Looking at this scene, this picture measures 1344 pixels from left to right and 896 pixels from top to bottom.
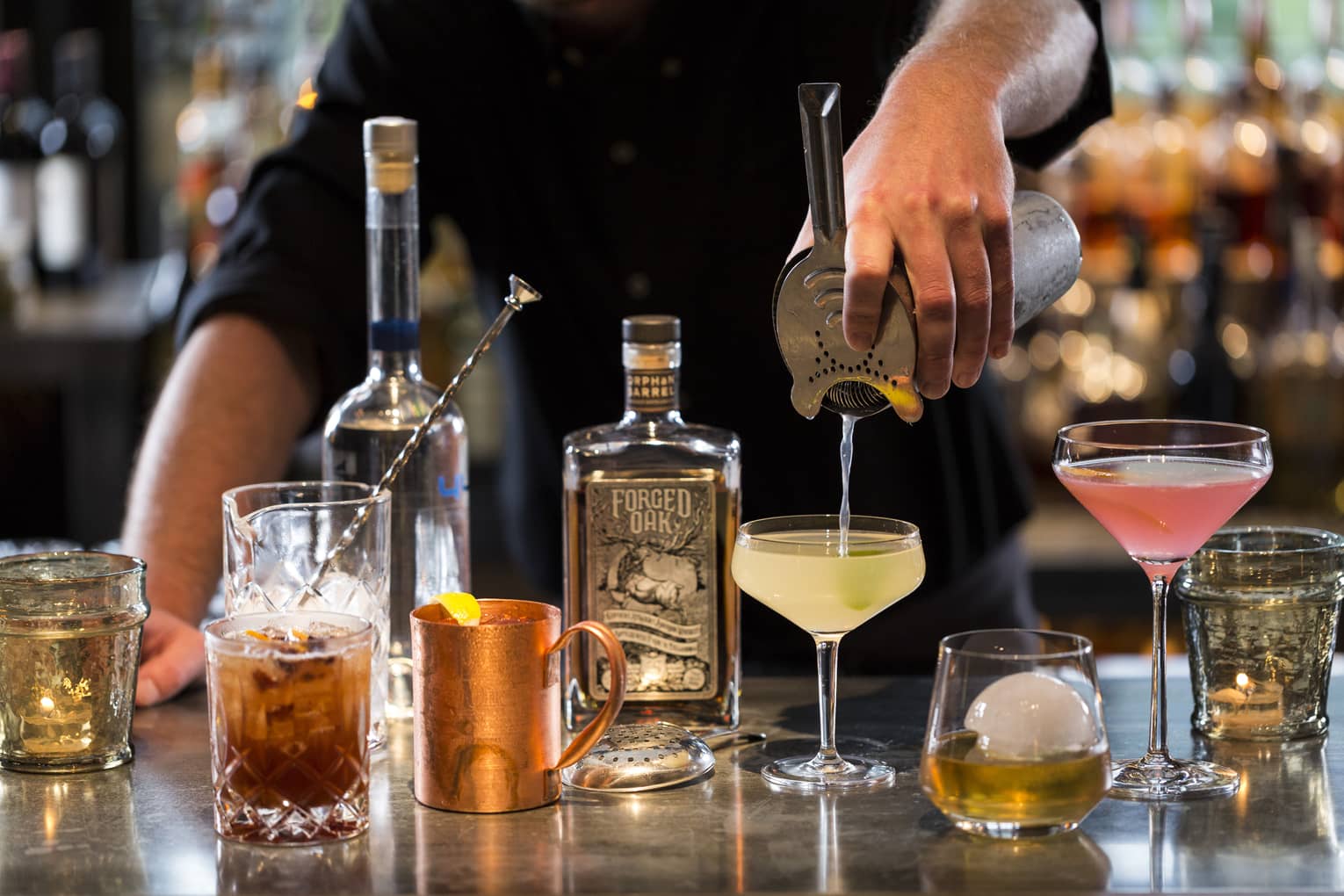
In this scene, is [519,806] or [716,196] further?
[716,196]

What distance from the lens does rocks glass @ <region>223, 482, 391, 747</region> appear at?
1252 mm

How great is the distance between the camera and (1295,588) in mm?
1284

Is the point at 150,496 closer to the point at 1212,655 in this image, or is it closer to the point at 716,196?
the point at 716,196

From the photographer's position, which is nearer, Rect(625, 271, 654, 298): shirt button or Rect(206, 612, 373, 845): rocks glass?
Rect(206, 612, 373, 845): rocks glass

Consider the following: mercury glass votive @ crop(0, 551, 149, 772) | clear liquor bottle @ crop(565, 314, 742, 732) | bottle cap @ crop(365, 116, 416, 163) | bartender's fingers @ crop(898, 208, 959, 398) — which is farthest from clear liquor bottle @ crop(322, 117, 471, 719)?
bartender's fingers @ crop(898, 208, 959, 398)

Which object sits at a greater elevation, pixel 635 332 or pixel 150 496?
pixel 635 332

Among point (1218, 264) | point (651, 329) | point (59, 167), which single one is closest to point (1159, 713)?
point (651, 329)

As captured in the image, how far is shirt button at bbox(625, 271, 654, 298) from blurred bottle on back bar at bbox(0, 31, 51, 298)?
78.5 inches

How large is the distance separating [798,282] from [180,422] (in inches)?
32.3

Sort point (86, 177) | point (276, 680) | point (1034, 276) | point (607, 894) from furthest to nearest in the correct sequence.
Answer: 1. point (86, 177)
2. point (1034, 276)
3. point (276, 680)
4. point (607, 894)

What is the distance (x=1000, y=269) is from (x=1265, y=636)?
0.36 m

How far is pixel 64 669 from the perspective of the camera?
1242 millimetres

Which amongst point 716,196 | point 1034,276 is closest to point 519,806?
point 1034,276

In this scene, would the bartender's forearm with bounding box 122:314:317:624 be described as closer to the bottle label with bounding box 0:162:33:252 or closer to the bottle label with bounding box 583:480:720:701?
the bottle label with bounding box 583:480:720:701
